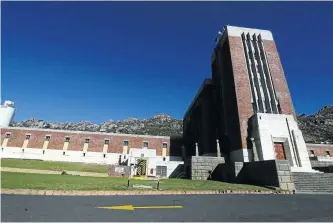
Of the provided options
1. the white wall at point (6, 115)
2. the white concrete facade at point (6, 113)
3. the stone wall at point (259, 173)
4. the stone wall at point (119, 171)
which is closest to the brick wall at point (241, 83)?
the stone wall at point (259, 173)

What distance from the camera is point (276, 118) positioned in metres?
26.2

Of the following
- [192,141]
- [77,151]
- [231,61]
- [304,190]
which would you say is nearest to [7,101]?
[77,151]

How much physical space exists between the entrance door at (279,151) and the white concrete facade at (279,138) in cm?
30

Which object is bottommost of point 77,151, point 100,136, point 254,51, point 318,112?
point 77,151

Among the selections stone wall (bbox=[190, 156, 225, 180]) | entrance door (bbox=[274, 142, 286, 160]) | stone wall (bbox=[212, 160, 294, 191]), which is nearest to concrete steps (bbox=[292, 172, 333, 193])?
stone wall (bbox=[212, 160, 294, 191])

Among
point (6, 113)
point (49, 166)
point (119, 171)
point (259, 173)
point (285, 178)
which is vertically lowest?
point (285, 178)

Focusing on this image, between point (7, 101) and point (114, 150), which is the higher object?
point (7, 101)

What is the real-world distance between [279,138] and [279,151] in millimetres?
1490

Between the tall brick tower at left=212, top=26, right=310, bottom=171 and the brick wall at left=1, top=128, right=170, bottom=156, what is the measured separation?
16.1 metres

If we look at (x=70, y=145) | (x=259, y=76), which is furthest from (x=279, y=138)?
(x=70, y=145)

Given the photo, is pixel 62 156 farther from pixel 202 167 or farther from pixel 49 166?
pixel 202 167

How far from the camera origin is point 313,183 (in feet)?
54.8

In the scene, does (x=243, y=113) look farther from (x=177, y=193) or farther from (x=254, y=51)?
(x=177, y=193)

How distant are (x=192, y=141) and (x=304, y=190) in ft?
92.8
